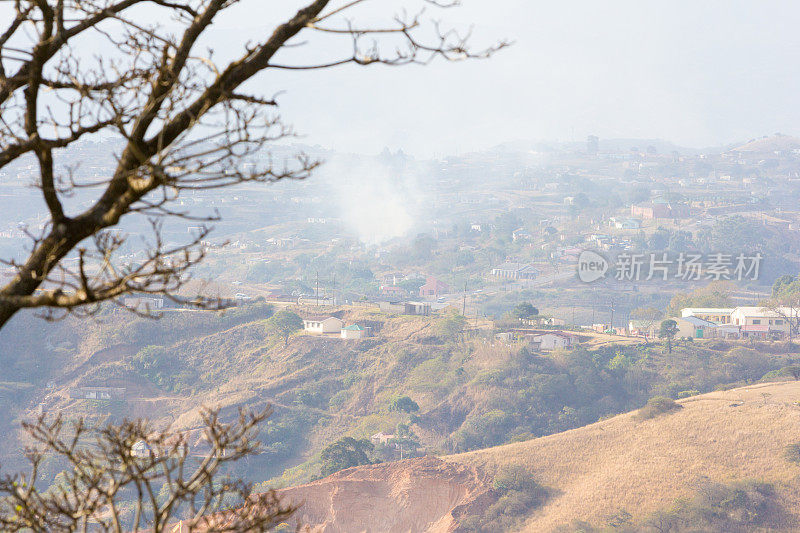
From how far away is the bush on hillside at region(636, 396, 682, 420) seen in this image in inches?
1436

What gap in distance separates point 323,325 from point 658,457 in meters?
28.4

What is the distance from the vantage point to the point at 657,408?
120ft

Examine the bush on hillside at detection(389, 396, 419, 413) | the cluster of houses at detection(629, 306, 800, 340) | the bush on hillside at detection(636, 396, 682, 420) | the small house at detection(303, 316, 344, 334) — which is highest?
the small house at detection(303, 316, 344, 334)

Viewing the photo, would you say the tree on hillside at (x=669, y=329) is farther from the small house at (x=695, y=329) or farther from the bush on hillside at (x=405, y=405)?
the bush on hillside at (x=405, y=405)

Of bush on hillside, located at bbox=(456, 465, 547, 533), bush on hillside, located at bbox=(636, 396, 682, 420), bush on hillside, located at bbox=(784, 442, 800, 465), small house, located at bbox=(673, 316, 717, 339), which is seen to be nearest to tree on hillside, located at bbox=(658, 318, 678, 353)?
small house, located at bbox=(673, 316, 717, 339)

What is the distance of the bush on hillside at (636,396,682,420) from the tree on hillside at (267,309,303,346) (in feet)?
87.0

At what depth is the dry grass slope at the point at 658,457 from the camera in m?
30.6

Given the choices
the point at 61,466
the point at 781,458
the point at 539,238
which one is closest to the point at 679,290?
the point at 539,238

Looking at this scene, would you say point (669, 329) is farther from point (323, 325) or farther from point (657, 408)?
point (323, 325)

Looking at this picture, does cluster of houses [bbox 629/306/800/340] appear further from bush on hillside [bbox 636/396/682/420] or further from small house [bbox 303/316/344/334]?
small house [bbox 303/316/344/334]

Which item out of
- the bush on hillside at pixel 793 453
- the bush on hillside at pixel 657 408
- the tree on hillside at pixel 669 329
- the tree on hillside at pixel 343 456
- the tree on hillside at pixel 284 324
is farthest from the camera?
the tree on hillside at pixel 284 324

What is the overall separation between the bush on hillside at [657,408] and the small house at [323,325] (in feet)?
82.4

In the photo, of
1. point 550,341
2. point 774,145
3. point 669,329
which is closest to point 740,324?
point 669,329

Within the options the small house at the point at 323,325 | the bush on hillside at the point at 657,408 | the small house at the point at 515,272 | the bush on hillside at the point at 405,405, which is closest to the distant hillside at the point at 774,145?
the small house at the point at 515,272
